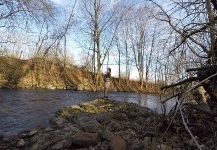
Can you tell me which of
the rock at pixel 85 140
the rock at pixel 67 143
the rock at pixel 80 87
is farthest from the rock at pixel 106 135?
the rock at pixel 80 87

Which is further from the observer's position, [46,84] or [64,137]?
[46,84]

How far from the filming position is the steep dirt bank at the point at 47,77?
89.6 ft

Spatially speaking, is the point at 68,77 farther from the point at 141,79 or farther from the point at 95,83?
the point at 141,79

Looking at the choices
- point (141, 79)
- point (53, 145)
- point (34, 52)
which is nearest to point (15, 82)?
point (34, 52)

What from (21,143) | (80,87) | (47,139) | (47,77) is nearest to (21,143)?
(21,143)

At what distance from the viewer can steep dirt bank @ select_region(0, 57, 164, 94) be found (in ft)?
89.6

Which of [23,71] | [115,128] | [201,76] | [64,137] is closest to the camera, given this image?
[201,76]

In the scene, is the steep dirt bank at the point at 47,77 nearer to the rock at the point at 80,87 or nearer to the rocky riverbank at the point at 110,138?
the rock at the point at 80,87

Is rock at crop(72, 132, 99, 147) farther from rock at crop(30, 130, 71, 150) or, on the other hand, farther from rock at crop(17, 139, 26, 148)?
rock at crop(17, 139, 26, 148)

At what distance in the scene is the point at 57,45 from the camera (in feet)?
117

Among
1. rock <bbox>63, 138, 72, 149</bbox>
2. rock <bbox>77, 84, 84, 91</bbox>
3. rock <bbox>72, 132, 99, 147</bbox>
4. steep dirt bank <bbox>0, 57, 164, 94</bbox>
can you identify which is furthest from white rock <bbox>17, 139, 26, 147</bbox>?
rock <bbox>77, 84, 84, 91</bbox>

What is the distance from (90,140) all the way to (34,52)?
3064 cm

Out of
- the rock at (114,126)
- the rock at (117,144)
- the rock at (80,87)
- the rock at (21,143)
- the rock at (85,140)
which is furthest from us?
the rock at (80,87)

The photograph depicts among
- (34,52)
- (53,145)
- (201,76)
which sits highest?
(34,52)
